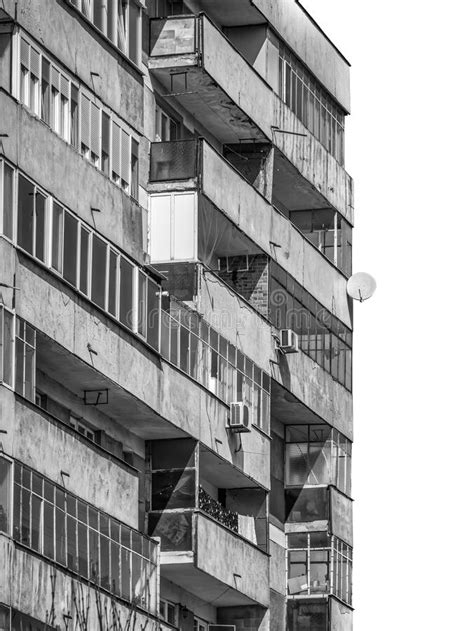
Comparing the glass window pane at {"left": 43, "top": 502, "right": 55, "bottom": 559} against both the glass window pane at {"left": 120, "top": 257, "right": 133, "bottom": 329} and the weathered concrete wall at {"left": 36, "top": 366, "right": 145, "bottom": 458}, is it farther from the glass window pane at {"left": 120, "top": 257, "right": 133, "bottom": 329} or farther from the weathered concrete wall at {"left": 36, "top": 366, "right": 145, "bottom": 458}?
the glass window pane at {"left": 120, "top": 257, "right": 133, "bottom": 329}

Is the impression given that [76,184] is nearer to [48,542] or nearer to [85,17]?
[85,17]

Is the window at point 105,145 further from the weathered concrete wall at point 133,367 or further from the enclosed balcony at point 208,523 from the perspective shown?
the enclosed balcony at point 208,523

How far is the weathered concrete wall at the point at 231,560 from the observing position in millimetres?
46219

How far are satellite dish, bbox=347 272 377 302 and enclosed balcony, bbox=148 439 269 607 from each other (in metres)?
7.46

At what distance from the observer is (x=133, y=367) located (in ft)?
143

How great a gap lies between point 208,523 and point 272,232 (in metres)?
8.11

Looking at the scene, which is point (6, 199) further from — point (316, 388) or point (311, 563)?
point (311, 563)

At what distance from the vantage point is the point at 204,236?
49094mm

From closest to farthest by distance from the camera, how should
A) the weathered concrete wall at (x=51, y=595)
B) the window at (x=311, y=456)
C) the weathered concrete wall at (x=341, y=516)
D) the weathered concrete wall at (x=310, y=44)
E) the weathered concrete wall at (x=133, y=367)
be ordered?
the weathered concrete wall at (x=51, y=595), the weathered concrete wall at (x=133, y=367), the weathered concrete wall at (x=310, y=44), the weathered concrete wall at (x=341, y=516), the window at (x=311, y=456)

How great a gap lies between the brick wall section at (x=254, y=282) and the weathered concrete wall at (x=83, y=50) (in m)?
6.71

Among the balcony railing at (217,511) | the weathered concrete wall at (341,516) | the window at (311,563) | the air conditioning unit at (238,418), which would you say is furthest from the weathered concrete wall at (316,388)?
A: the balcony railing at (217,511)

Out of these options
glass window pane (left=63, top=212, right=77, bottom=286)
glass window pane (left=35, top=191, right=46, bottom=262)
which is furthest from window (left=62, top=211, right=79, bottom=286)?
glass window pane (left=35, top=191, right=46, bottom=262)

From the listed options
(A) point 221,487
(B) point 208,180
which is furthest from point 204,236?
(A) point 221,487

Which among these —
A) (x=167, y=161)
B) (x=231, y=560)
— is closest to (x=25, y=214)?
(x=167, y=161)
